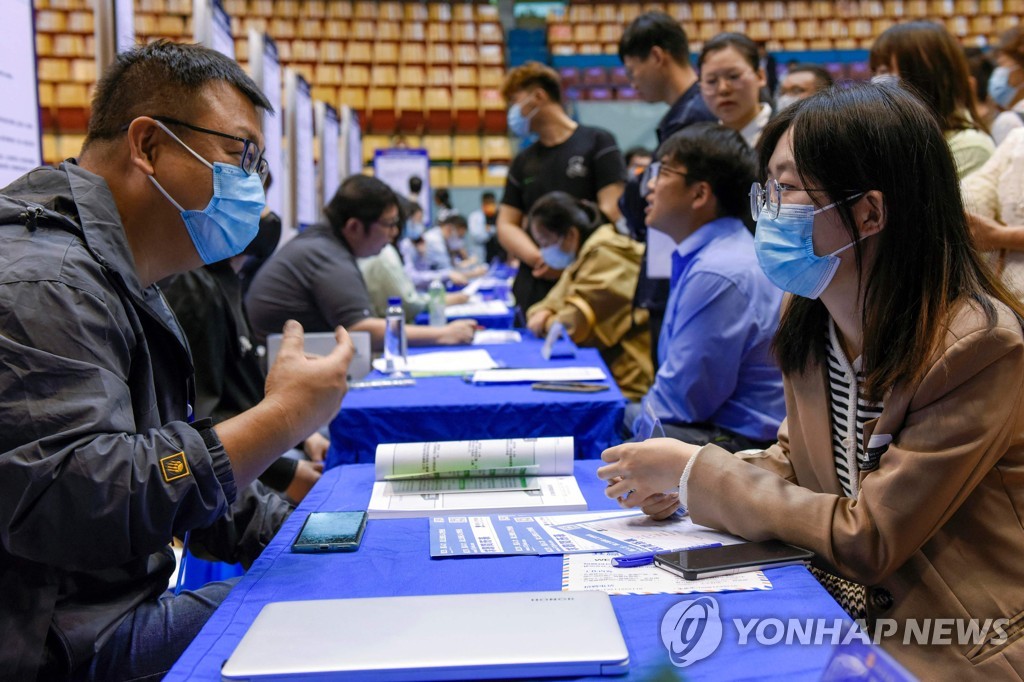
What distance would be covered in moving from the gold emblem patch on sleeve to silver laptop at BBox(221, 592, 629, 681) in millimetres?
216

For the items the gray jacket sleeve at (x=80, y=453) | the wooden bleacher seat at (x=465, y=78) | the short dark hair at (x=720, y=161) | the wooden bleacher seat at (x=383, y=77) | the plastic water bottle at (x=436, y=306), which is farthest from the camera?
the wooden bleacher seat at (x=465, y=78)

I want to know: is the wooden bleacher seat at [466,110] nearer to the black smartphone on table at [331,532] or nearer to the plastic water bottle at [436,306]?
the plastic water bottle at [436,306]

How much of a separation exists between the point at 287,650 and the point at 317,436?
1861 mm

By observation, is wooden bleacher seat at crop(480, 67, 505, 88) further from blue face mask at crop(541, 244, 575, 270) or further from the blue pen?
the blue pen

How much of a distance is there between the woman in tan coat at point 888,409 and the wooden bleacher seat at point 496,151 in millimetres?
12272

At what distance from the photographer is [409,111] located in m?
13.4

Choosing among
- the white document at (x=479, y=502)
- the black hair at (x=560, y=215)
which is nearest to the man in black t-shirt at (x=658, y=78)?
the black hair at (x=560, y=215)

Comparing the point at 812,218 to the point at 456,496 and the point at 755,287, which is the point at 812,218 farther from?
the point at 755,287

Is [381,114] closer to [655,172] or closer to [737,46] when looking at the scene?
[737,46]

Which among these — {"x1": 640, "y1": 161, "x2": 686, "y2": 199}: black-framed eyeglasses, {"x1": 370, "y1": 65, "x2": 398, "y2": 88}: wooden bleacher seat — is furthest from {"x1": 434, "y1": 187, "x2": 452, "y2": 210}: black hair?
{"x1": 640, "y1": 161, "x2": 686, "y2": 199}: black-framed eyeglasses

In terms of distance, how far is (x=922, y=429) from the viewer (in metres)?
1.03

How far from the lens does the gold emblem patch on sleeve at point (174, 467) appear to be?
98 centimetres

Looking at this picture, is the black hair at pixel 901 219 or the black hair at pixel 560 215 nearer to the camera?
the black hair at pixel 901 219

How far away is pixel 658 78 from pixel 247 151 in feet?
8.23
